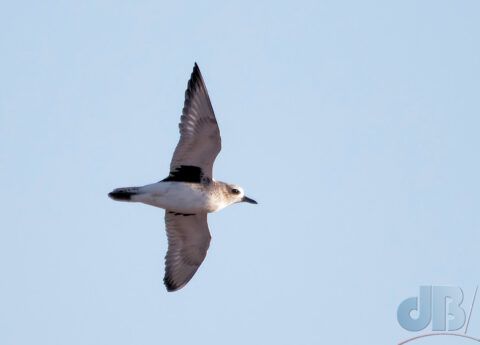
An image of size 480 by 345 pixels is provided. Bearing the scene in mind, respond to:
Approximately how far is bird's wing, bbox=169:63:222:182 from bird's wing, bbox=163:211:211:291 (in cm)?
120

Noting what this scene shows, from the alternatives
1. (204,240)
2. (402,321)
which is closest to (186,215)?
(204,240)

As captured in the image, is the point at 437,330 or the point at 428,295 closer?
the point at 437,330

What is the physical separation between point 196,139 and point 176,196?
1.08 m

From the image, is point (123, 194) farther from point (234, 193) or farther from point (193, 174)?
point (234, 193)

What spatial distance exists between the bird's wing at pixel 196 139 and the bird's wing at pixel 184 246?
1.20 metres

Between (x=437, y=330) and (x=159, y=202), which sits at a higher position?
(x=159, y=202)

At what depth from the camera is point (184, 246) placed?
20.5 meters

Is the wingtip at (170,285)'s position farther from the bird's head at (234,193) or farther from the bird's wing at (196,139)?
the bird's wing at (196,139)

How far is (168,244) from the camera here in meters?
20.5

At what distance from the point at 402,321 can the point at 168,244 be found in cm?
450

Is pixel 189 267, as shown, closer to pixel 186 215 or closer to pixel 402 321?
pixel 186 215

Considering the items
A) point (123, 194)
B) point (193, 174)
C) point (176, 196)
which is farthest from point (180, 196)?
point (123, 194)

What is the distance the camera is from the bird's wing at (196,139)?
63.2 ft

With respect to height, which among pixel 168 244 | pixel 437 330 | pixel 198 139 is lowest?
pixel 437 330
